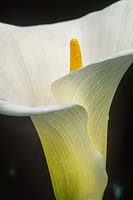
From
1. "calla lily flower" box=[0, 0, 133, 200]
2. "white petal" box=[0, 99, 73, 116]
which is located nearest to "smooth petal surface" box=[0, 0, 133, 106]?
"calla lily flower" box=[0, 0, 133, 200]

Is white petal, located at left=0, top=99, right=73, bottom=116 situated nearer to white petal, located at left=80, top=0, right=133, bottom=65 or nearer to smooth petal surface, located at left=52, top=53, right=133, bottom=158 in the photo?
smooth petal surface, located at left=52, top=53, right=133, bottom=158

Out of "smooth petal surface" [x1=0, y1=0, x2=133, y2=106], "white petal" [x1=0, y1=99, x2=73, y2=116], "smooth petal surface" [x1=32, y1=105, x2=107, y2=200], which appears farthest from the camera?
"smooth petal surface" [x1=0, y1=0, x2=133, y2=106]

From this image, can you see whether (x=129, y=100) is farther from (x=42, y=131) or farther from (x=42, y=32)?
(x=42, y=131)

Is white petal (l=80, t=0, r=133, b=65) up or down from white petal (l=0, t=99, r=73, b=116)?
down

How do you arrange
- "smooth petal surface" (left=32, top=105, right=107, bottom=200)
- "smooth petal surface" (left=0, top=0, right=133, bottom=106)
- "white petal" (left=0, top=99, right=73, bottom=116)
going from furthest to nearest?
"smooth petal surface" (left=0, top=0, right=133, bottom=106)
"smooth petal surface" (left=32, top=105, right=107, bottom=200)
"white petal" (left=0, top=99, right=73, bottom=116)

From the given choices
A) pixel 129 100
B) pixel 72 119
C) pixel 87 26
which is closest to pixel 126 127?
pixel 129 100

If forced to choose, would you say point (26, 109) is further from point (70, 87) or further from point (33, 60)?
point (33, 60)

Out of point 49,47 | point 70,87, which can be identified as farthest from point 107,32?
point 70,87
